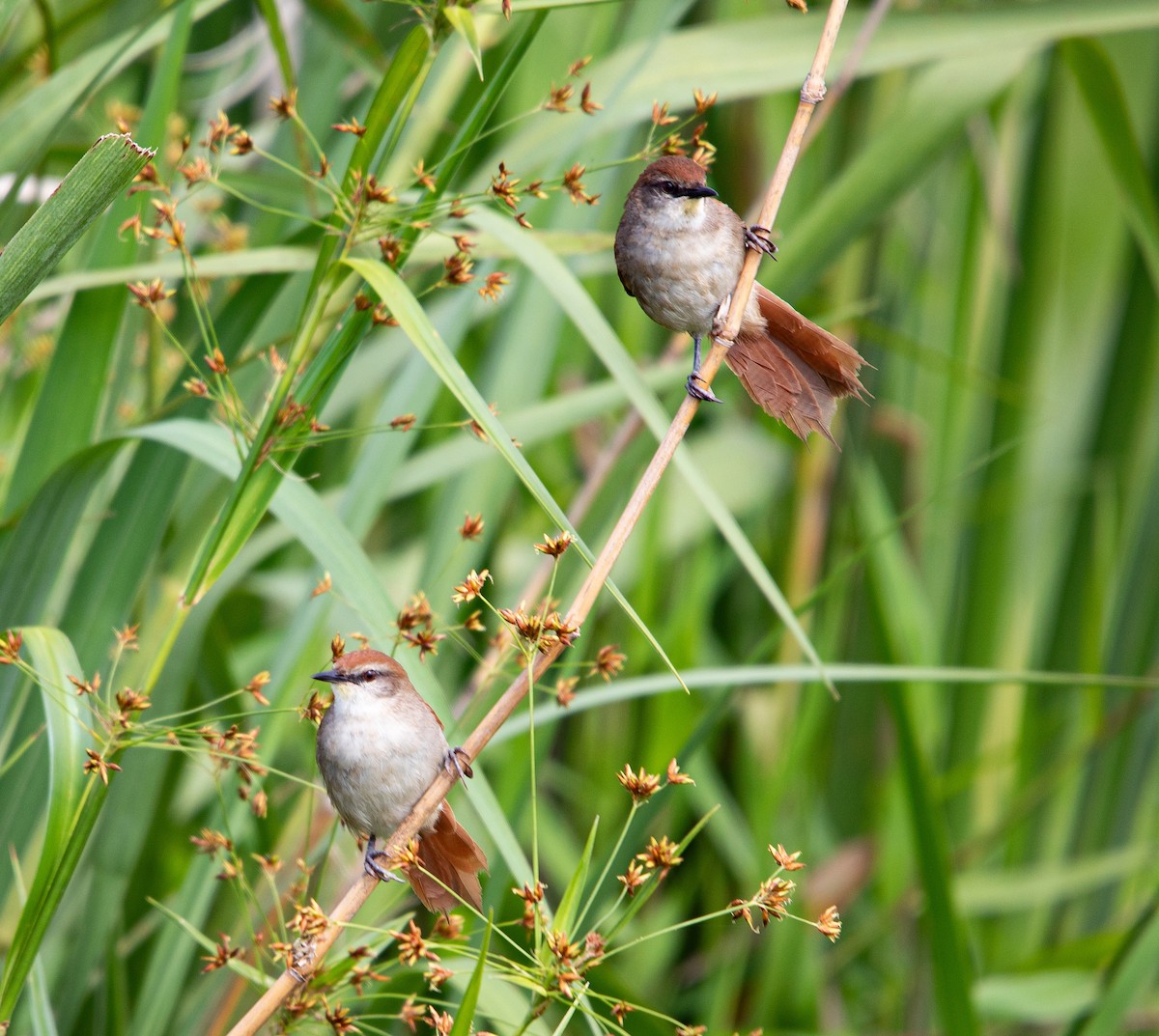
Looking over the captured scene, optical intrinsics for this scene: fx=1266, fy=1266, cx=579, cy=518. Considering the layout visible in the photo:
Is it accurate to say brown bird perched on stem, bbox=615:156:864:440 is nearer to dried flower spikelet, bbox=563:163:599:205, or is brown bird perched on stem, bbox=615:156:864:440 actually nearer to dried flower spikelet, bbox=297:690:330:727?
dried flower spikelet, bbox=563:163:599:205

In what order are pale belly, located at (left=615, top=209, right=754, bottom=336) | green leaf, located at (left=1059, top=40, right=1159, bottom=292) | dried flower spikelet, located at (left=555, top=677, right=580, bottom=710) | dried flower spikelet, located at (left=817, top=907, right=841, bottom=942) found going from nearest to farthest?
dried flower spikelet, located at (left=817, top=907, right=841, bottom=942) → dried flower spikelet, located at (left=555, top=677, right=580, bottom=710) → pale belly, located at (left=615, top=209, right=754, bottom=336) → green leaf, located at (left=1059, top=40, right=1159, bottom=292)

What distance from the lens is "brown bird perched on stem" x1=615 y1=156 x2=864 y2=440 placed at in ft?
4.10

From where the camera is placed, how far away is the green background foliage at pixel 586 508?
4.11 ft

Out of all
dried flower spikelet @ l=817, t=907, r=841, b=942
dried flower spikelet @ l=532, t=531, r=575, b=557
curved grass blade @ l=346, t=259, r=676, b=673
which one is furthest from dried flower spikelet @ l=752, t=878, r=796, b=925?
dried flower spikelet @ l=532, t=531, r=575, b=557

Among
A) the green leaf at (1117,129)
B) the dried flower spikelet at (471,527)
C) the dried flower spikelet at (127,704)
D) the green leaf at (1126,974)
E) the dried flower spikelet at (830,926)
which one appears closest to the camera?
the dried flower spikelet at (830,926)

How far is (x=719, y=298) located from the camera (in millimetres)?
1332

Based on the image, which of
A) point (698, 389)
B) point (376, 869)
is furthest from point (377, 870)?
point (698, 389)

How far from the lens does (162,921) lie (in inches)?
67.6

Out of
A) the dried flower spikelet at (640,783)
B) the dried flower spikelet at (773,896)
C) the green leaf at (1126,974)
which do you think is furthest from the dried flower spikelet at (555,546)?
the green leaf at (1126,974)

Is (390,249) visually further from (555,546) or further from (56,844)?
(56,844)

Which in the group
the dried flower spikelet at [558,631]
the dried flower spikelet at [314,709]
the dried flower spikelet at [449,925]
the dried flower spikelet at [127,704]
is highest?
the dried flower spikelet at [558,631]

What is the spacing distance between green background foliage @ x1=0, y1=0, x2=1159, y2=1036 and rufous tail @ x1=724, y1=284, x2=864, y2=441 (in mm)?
112

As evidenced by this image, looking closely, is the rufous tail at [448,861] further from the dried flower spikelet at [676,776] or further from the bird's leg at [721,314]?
the bird's leg at [721,314]

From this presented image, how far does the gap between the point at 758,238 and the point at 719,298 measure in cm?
9
